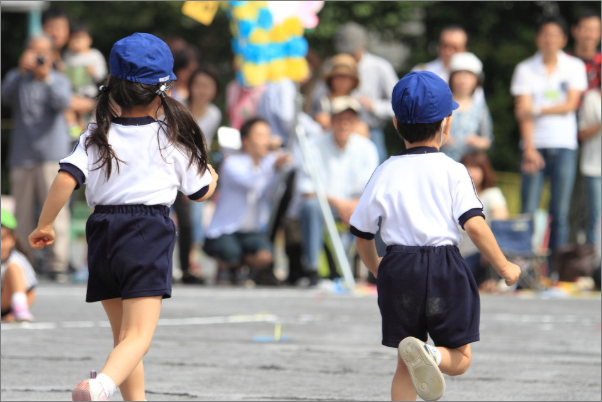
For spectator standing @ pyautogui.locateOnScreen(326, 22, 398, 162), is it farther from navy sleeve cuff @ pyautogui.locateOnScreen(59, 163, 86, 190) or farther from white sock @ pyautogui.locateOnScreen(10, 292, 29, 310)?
navy sleeve cuff @ pyautogui.locateOnScreen(59, 163, 86, 190)

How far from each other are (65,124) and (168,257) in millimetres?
6918

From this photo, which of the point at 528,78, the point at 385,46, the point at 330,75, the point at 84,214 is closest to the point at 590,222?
the point at 528,78

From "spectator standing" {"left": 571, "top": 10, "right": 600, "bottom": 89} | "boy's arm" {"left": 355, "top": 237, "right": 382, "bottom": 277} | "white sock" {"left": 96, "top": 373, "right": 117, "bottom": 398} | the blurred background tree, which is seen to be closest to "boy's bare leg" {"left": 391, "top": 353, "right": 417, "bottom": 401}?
"boy's arm" {"left": 355, "top": 237, "right": 382, "bottom": 277}

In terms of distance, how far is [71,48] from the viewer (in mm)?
11805

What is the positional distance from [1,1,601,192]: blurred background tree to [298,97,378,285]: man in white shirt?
11.8 meters

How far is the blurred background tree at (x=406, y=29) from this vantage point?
23062 mm

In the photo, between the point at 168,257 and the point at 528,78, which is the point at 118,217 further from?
the point at 528,78

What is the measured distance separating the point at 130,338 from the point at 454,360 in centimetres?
119

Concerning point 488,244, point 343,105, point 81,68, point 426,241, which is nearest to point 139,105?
point 426,241

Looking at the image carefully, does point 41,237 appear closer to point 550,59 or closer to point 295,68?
point 295,68

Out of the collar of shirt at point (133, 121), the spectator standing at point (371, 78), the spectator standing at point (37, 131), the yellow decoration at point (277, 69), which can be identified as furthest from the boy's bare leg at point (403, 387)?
the spectator standing at point (371, 78)

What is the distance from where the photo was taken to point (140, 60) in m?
4.45

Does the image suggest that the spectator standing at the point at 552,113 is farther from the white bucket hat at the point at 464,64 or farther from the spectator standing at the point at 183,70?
the spectator standing at the point at 183,70

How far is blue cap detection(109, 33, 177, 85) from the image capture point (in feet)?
14.6
